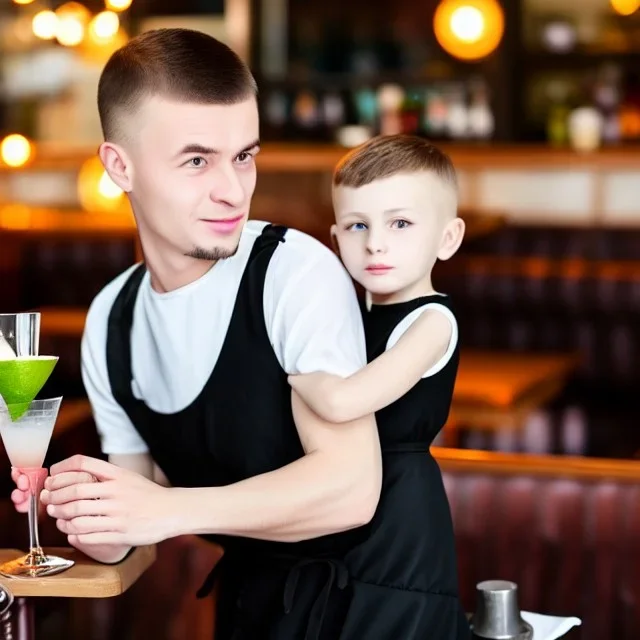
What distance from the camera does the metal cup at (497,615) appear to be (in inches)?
66.1

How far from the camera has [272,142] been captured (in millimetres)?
8539

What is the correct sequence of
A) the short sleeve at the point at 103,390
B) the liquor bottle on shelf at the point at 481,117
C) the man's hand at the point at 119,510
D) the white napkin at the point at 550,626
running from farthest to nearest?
the liquor bottle on shelf at the point at 481,117 → the white napkin at the point at 550,626 → the short sleeve at the point at 103,390 → the man's hand at the point at 119,510

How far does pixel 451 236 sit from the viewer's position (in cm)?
151

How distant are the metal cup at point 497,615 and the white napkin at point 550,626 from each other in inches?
1.9

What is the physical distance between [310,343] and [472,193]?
6.33 m

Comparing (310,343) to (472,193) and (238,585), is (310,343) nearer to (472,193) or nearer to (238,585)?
(238,585)

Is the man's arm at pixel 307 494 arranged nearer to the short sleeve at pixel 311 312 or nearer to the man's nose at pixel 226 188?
the short sleeve at pixel 311 312

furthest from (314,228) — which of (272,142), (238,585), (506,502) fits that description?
(272,142)

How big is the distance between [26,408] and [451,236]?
57 cm

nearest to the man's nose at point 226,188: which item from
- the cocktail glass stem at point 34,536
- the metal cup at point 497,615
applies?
the cocktail glass stem at point 34,536

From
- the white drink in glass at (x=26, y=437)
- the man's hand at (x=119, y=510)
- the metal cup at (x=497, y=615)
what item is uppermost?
the white drink in glass at (x=26, y=437)

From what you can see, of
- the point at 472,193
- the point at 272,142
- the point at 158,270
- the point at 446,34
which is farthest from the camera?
the point at 272,142

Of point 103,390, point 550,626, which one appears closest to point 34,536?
point 103,390

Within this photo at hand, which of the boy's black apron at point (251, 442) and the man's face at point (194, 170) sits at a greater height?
the man's face at point (194, 170)
